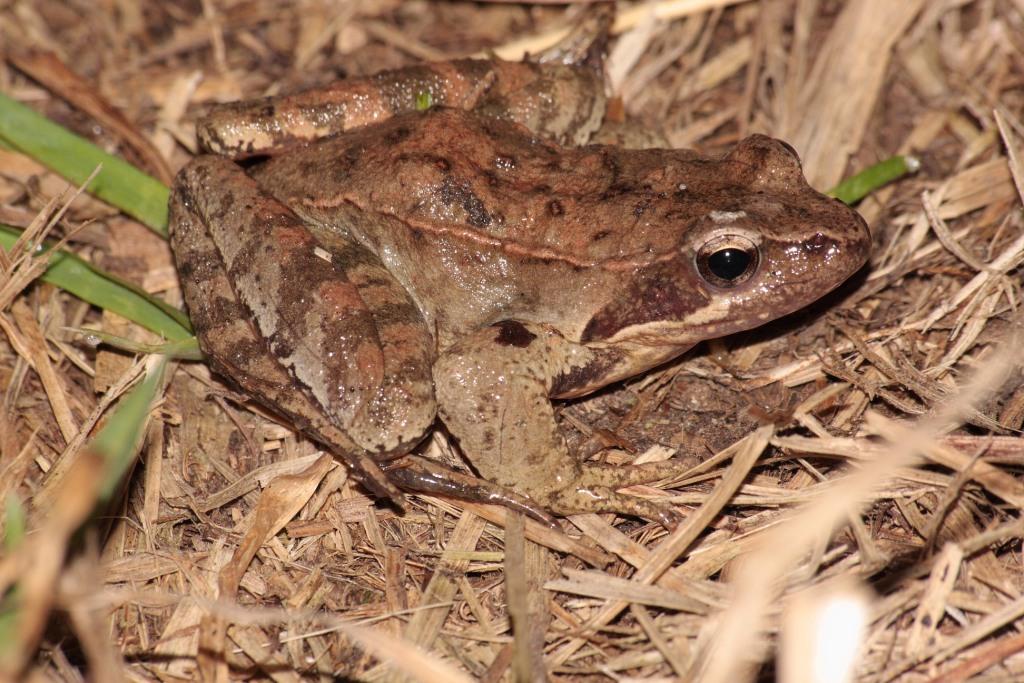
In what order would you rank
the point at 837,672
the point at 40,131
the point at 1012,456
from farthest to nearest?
the point at 40,131, the point at 1012,456, the point at 837,672

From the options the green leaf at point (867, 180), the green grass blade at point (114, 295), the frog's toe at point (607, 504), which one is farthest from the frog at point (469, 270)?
the green leaf at point (867, 180)

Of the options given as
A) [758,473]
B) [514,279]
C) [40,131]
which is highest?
[40,131]

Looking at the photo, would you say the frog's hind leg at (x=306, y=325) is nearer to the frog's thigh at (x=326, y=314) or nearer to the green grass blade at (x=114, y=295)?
the frog's thigh at (x=326, y=314)

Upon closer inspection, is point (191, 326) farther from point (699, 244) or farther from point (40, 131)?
point (699, 244)

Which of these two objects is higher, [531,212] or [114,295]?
[531,212]

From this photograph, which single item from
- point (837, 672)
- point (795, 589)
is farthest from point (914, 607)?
point (837, 672)

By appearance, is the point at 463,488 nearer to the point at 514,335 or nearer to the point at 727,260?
the point at 514,335

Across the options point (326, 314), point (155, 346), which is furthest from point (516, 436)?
point (155, 346)
